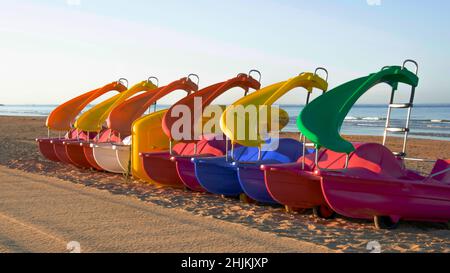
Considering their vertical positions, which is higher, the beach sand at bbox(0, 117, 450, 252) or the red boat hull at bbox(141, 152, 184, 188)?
the red boat hull at bbox(141, 152, 184, 188)

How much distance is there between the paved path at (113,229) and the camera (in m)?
4.96

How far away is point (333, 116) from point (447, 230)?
2.05 metres

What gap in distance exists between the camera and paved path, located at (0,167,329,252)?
195 inches

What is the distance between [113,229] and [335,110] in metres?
2.90

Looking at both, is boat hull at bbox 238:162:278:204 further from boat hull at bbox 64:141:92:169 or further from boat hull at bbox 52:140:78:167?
boat hull at bbox 52:140:78:167

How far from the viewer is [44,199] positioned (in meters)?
7.38

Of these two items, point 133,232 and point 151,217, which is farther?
point 151,217

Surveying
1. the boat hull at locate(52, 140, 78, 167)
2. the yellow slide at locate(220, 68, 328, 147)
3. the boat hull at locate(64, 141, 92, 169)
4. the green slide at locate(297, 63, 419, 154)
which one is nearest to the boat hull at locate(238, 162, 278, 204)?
the yellow slide at locate(220, 68, 328, 147)

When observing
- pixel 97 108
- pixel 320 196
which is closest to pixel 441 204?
pixel 320 196

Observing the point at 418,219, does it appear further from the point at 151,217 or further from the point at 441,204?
the point at 151,217

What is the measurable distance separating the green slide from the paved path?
51.3 inches

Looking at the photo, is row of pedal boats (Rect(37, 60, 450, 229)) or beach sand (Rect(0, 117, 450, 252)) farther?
row of pedal boats (Rect(37, 60, 450, 229))

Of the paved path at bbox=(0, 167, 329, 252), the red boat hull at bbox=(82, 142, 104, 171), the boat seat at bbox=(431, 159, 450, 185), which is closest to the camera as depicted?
the paved path at bbox=(0, 167, 329, 252)

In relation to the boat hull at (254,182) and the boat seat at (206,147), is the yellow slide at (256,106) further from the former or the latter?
the boat seat at (206,147)
